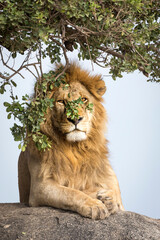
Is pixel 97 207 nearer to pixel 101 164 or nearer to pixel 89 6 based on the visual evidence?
pixel 101 164

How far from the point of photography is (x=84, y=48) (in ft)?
14.0

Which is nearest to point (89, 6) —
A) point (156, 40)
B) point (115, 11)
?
point (115, 11)

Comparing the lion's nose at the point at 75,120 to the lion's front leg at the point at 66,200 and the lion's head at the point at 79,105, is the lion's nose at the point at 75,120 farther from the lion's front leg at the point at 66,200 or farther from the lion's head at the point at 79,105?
the lion's front leg at the point at 66,200

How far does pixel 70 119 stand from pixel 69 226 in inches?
44.5

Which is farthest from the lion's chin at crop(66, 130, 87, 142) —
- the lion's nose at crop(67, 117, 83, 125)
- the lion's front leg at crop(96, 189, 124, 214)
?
the lion's front leg at crop(96, 189, 124, 214)

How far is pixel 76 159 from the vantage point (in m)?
4.78

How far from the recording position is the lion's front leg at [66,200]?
411cm

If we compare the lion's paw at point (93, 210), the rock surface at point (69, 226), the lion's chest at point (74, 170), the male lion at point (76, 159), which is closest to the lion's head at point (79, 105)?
the male lion at point (76, 159)

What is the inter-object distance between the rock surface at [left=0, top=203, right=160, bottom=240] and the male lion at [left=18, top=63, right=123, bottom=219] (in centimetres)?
9

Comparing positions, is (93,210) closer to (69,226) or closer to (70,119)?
(69,226)

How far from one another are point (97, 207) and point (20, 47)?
1838 mm

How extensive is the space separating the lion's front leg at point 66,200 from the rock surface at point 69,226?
0.26 feet

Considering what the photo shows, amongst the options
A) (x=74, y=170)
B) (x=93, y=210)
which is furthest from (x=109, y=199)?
(x=74, y=170)

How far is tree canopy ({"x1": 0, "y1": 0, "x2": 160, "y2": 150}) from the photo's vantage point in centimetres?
356
